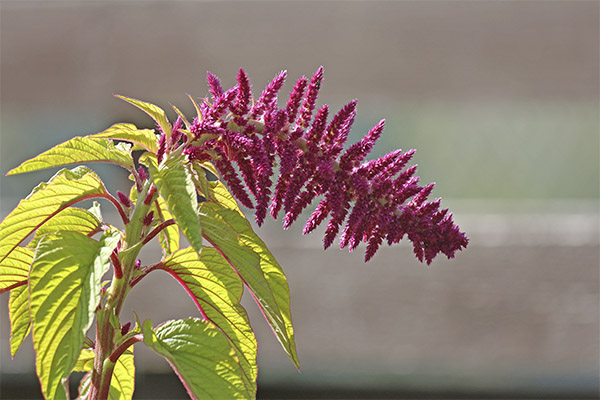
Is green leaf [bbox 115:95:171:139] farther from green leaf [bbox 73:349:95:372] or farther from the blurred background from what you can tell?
the blurred background

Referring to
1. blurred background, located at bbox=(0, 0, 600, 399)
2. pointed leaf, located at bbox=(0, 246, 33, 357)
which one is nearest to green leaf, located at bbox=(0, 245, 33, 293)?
pointed leaf, located at bbox=(0, 246, 33, 357)

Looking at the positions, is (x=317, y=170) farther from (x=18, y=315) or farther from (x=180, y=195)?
(x=18, y=315)

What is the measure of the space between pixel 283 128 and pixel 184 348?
0.11m

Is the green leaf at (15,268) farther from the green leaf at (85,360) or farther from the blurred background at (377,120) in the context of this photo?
the blurred background at (377,120)

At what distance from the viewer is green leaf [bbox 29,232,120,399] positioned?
23cm

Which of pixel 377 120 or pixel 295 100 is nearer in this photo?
pixel 295 100

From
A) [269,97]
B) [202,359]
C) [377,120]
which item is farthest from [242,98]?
[377,120]

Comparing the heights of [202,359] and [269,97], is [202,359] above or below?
below

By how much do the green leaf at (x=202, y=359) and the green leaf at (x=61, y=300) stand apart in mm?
34

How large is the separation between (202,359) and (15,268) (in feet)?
0.37

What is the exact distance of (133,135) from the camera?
300 mm

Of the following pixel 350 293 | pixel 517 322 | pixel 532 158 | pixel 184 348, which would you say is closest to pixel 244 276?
pixel 184 348

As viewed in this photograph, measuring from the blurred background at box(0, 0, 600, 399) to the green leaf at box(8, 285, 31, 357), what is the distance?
79.6 inches

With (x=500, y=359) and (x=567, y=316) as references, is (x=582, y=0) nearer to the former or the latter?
(x=567, y=316)
